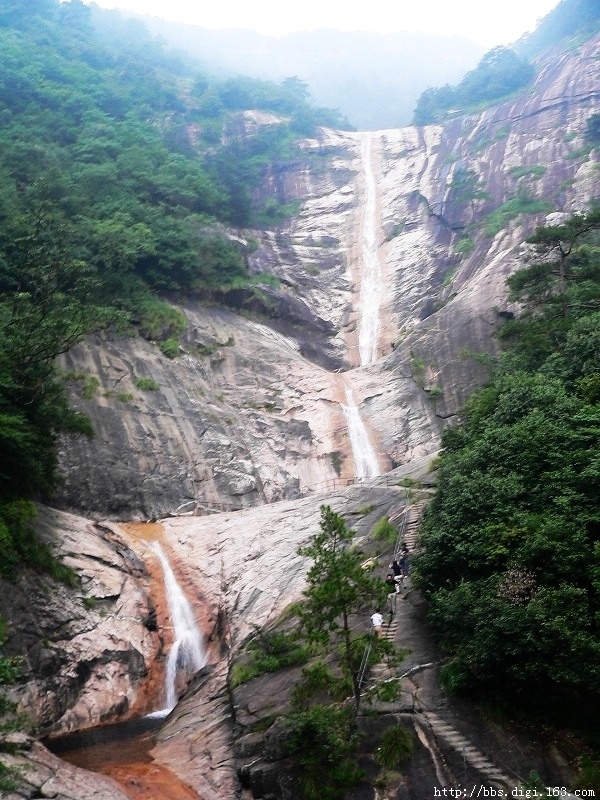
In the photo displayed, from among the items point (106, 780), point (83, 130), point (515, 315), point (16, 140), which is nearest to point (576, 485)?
point (106, 780)

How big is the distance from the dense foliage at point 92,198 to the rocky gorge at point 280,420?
5.72 feet

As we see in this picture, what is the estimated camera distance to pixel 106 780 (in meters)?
11.5

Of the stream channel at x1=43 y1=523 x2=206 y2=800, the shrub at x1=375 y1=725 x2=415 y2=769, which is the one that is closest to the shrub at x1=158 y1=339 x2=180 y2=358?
the stream channel at x1=43 y1=523 x2=206 y2=800

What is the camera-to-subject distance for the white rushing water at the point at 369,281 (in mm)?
35719

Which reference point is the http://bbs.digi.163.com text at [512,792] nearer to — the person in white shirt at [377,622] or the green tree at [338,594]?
the green tree at [338,594]

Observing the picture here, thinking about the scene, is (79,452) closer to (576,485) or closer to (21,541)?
(21,541)

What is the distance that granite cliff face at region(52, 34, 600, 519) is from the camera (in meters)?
23.7

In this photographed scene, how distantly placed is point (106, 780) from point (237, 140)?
160 ft

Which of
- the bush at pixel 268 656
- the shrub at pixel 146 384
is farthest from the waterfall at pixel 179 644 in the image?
the shrub at pixel 146 384

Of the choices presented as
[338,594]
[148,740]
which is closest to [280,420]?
[148,740]

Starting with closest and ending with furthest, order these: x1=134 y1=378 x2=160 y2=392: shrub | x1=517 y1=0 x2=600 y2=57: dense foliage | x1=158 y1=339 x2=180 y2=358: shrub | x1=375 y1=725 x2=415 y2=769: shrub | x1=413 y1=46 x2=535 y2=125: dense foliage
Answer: x1=375 y1=725 x2=415 y2=769: shrub < x1=134 y1=378 x2=160 y2=392: shrub < x1=158 y1=339 x2=180 y2=358: shrub < x1=517 y1=0 x2=600 y2=57: dense foliage < x1=413 y1=46 x2=535 y2=125: dense foliage

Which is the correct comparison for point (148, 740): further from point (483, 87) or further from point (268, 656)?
point (483, 87)

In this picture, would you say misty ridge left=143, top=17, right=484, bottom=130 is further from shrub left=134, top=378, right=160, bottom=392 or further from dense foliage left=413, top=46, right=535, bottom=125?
shrub left=134, top=378, right=160, bottom=392

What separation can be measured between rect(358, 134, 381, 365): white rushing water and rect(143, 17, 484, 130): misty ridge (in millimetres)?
52104
